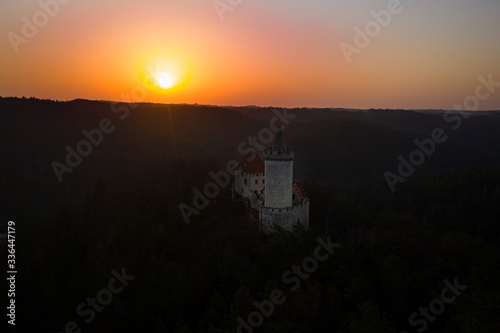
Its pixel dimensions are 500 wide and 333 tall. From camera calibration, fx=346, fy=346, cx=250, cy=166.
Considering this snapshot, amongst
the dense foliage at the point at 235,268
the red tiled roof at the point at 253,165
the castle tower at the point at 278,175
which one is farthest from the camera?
the red tiled roof at the point at 253,165

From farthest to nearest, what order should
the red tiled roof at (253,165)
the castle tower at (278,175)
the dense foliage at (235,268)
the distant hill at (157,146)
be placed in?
the distant hill at (157,146), the red tiled roof at (253,165), the castle tower at (278,175), the dense foliage at (235,268)

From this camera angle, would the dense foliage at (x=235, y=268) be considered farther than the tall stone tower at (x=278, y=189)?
No

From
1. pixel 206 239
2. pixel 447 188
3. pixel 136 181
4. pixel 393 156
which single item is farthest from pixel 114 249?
pixel 393 156

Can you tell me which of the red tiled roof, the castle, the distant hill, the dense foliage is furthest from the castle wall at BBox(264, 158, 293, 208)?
the distant hill

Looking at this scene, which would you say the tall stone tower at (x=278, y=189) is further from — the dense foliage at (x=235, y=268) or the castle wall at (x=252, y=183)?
the castle wall at (x=252, y=183)

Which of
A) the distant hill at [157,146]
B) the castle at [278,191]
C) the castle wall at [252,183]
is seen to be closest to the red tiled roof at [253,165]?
the castle wall at [252,183]

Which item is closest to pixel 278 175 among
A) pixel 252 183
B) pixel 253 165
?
pixel 252 183

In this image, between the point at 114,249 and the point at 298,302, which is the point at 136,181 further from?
the point at 298,302
